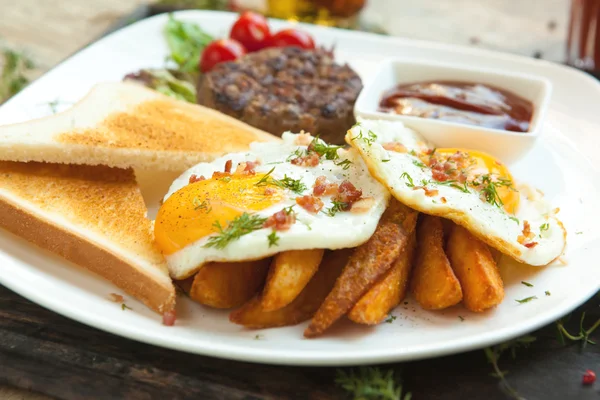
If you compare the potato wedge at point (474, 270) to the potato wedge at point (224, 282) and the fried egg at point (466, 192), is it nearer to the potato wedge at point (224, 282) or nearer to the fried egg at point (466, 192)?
the fried egg at point (466, 192)

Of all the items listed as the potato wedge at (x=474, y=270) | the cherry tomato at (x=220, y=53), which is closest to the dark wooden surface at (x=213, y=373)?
the potato wedge at (x=474, y=270)

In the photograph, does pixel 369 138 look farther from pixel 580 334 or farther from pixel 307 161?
pixel 580 334

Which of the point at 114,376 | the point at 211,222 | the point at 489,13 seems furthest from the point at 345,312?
the point at 489,13

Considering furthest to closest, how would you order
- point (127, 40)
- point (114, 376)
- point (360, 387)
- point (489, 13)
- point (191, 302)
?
point (489, 13) < point (127, 40) < point (191, 302) < point (114, 376) < point (360, 387)

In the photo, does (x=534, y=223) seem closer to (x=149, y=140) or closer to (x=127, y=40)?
(x=149, y=140)

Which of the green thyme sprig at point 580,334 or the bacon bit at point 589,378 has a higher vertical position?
the bacon bit at point 589,378

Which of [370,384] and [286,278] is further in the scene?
[286,278]

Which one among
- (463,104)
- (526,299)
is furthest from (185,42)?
(526,299)

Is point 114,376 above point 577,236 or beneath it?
above
